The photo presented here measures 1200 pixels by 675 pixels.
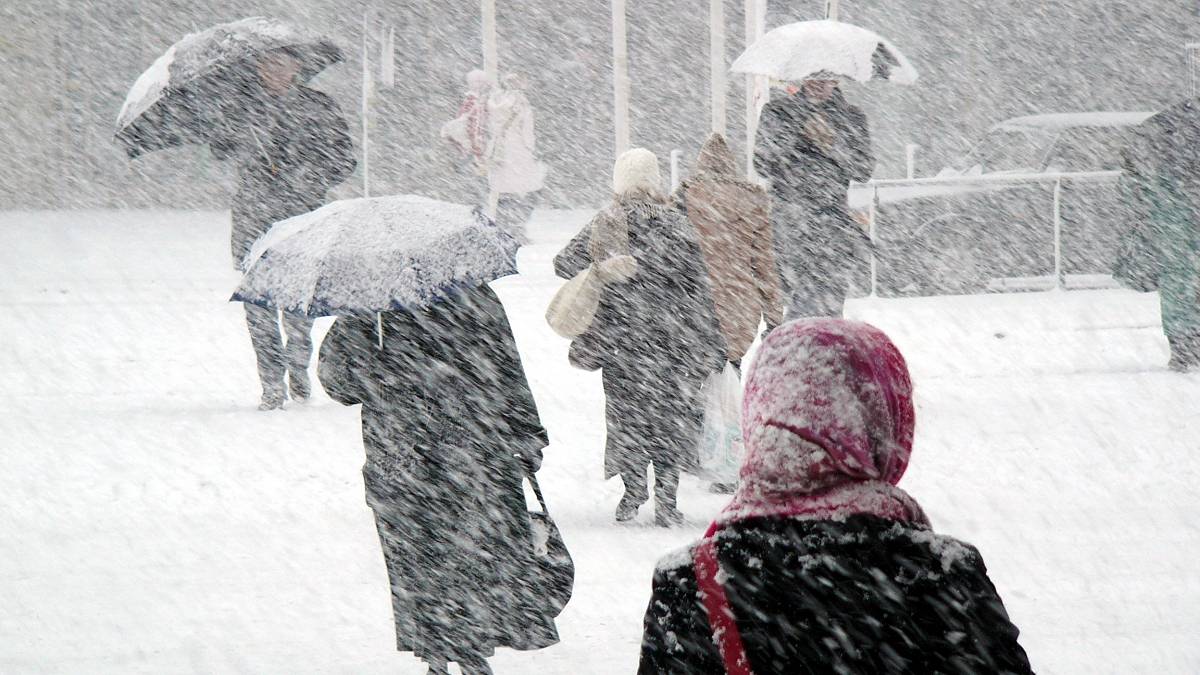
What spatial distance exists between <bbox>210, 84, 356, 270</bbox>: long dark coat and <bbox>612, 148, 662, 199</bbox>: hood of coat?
3130 millimetres

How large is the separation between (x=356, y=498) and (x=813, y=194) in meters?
3.59

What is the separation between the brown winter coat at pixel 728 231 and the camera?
7566 mm

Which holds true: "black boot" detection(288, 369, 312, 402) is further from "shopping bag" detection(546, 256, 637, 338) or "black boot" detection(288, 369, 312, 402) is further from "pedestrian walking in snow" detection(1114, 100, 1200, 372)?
"pedestrian walking in snow" detection(1114, 100, 1200, 372)

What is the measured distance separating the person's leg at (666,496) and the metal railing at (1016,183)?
837 cm

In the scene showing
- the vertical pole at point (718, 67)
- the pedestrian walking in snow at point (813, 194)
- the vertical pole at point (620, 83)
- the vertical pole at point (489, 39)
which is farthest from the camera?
the vertical pole at point (489, 39)

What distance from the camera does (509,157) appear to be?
18.2m

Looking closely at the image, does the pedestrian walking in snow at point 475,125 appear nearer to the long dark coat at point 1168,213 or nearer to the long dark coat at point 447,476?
the long dark coat at point 1168,213

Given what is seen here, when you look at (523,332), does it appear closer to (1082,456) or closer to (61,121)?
(1082,456)

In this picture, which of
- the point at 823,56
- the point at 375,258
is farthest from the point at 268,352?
the point at 375,258

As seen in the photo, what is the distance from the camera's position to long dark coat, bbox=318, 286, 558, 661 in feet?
14.9

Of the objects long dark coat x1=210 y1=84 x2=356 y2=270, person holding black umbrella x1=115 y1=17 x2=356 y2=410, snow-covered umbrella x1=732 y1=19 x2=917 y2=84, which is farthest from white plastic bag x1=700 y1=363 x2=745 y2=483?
snow-covered umbrella x1=732 y1=19 x2=917 y2=84

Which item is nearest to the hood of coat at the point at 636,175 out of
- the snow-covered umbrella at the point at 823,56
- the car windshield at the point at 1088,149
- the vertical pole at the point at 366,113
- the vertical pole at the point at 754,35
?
the snow-covered umbrella at the point at 823,56

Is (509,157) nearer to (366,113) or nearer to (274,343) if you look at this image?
(366,113)

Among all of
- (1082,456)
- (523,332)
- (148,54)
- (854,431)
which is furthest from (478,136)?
(854,431)
